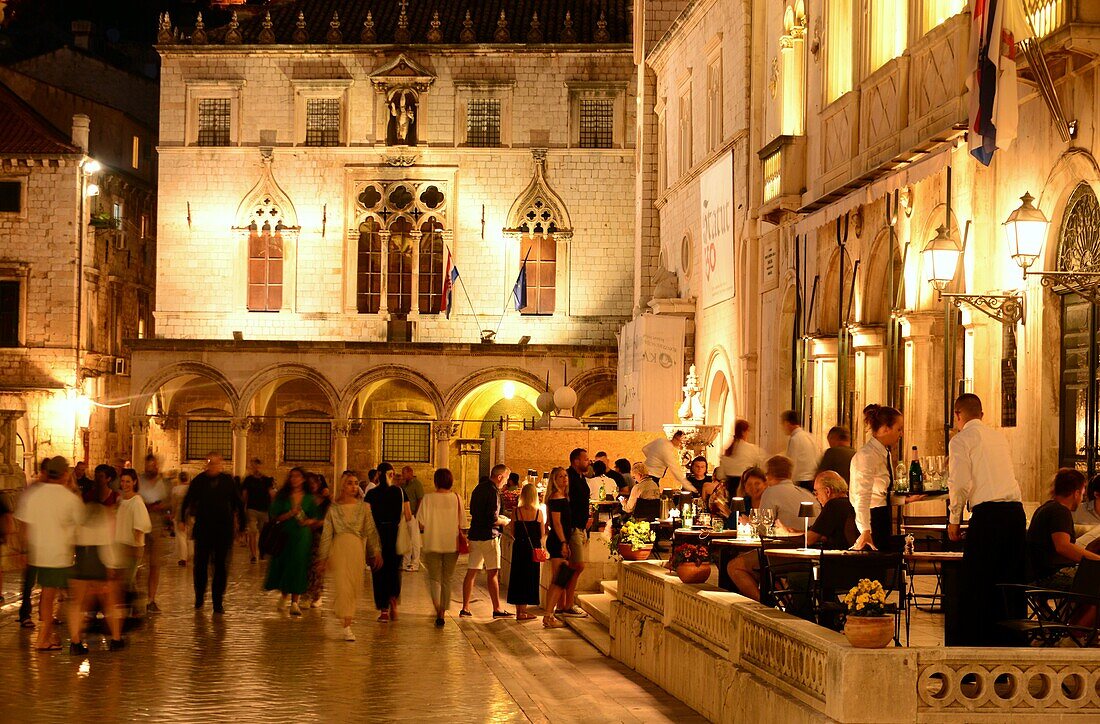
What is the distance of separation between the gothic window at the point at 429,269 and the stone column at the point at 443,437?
3714mm

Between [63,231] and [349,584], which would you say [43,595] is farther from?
[63,231]

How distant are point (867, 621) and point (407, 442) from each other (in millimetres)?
37974

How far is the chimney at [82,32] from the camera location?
53594 millimetres

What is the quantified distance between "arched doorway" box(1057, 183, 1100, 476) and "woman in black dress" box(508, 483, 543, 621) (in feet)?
19.5

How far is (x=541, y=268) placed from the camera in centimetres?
4444

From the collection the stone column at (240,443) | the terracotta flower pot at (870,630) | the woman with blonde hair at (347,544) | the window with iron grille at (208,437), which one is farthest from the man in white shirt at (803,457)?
the window with iron grille at (208,437)

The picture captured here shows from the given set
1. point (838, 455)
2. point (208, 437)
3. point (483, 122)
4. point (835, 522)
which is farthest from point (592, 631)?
point (208, 437)

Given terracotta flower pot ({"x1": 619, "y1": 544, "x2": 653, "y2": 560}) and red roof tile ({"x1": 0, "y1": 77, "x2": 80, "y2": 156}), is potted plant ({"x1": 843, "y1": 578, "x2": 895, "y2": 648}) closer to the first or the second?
terracotta flower pot ({"x1": 619, "y1": 544, "x2": 653, "y2": 560})

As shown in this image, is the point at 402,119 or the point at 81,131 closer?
the point at 81,131

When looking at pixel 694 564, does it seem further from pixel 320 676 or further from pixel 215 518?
pixel 215 518

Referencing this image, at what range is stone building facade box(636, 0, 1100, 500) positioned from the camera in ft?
44.1

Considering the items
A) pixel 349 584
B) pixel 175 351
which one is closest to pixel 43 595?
pixel 349 584

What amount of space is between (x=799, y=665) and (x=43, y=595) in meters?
7.40

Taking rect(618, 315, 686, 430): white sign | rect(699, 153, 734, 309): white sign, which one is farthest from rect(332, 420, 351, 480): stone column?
rect(699, 153, 734, 309): white sign
